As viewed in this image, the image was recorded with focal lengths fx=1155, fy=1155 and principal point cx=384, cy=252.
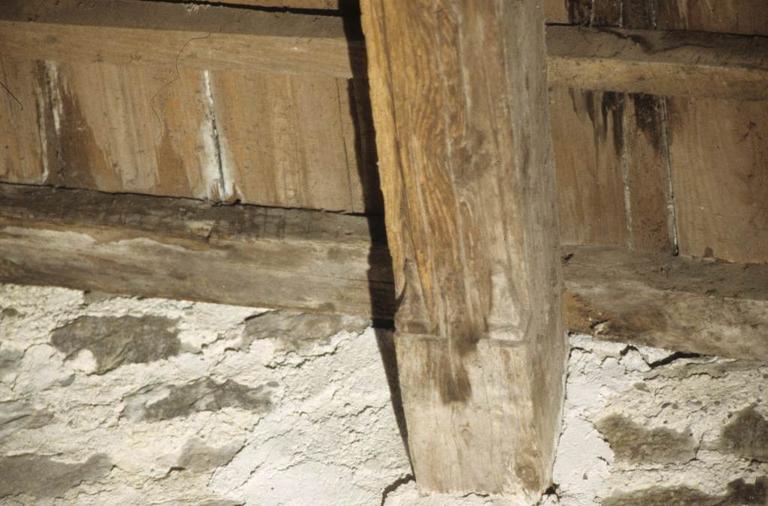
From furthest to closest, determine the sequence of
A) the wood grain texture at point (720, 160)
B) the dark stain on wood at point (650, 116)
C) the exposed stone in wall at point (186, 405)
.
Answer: the exposed stone in wall at point (186, 405) < the dark stain on wood at point (650, 116) < the wood grain texture at point (720, 160)

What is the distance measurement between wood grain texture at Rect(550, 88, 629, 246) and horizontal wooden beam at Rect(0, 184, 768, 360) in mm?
54

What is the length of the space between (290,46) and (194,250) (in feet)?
2.04

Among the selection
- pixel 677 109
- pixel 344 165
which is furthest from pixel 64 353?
pixel 677 109

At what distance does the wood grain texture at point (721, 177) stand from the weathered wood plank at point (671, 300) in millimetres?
47

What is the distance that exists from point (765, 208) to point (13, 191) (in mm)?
1757

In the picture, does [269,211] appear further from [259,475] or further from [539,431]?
[539,431]

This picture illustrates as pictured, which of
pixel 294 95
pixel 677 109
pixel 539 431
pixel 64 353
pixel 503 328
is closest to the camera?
pixel 503 328

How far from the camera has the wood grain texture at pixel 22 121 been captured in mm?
2719

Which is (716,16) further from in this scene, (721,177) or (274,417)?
(274,417)

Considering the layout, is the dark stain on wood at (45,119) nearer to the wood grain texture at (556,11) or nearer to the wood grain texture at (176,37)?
the wood grain texture at (176,37)

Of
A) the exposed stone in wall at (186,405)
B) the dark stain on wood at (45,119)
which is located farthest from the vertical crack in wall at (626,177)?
the dark stain on wood at (45,119)

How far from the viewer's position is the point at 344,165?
2.59m

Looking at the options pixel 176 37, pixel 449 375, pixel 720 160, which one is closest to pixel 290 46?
pixel 176 37

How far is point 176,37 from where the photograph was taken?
2439mm
